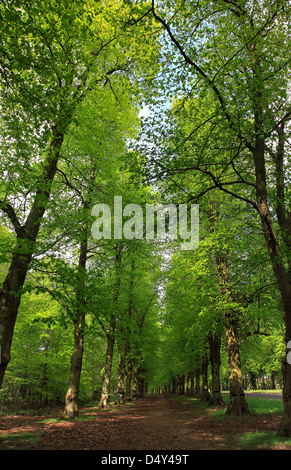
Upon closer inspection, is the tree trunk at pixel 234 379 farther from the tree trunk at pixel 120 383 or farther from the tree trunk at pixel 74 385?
the tree trunk at pixel 120 383

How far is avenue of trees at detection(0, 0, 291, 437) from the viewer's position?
6.45 metres

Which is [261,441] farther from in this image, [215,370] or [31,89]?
[215,370]

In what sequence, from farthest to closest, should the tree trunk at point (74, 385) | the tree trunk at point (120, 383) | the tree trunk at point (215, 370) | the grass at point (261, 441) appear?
the tree trunk at point (120, 383) < the tree trunk at point (215, 370) < the tree trunk at point (74, 385) < the grass at point (261, 441)

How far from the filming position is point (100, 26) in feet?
34.4

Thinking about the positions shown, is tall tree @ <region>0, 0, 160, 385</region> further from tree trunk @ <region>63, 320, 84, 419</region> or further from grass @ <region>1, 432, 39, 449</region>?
tree trunk @ <region>63, 320, 84, 419</region>

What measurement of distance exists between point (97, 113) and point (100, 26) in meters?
3.31

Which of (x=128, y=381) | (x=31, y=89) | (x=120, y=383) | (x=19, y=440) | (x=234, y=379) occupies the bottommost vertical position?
(x=128, y=381)

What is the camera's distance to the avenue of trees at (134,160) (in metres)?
6.45

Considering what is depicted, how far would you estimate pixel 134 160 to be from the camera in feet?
27.5

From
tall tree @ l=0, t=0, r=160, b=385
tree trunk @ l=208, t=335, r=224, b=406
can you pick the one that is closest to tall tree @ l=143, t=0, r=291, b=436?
tall tree @ l=0, t=0, r=160, b=385

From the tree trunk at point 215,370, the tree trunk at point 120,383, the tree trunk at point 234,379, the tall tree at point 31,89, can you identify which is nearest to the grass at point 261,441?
the tree trunk at point 234,379

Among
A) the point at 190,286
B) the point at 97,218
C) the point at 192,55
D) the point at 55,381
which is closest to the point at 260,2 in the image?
the point at 192,55

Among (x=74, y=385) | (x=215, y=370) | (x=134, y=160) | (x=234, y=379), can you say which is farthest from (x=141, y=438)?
(x=215, y=370)
